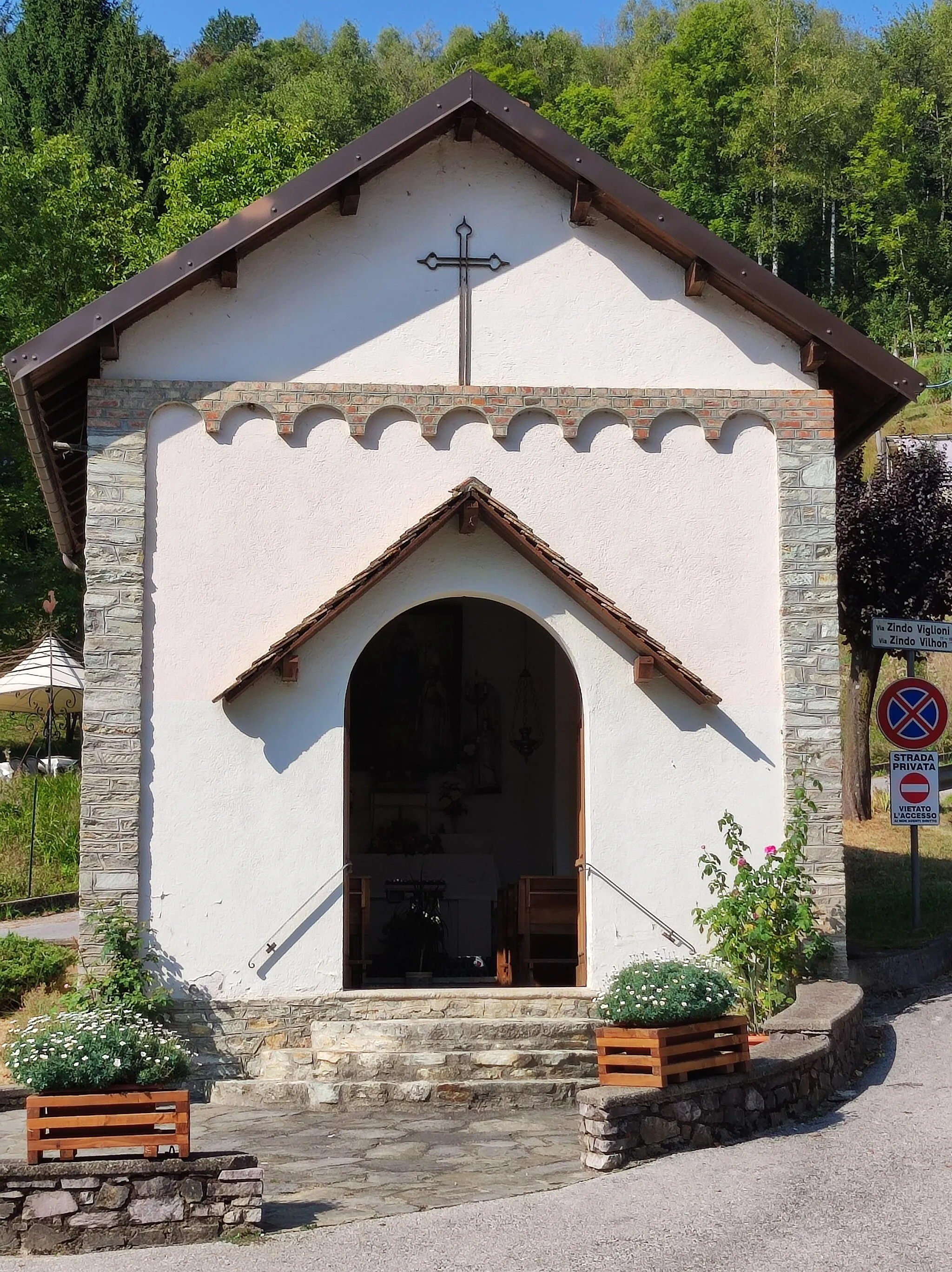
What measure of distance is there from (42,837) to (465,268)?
35.1 ft

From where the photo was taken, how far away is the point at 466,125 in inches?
Result: 413

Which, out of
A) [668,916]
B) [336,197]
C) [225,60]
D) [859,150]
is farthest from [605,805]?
[225,60]

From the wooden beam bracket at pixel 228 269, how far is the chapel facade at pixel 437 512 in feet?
0.15

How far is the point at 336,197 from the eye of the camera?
10.4m

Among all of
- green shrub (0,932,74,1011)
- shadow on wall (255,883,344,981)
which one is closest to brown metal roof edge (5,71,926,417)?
shadow on wall (255,883,344,981)

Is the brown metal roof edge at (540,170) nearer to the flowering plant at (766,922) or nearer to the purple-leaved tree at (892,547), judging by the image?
the flowering plant at (766,922)

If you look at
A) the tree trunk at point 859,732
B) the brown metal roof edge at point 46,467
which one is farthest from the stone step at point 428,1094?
the tree trunk at point 859,732

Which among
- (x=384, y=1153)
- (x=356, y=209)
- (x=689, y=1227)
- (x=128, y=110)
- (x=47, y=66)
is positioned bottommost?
(x=384, y=1153)

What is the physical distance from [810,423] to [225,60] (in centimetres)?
5386

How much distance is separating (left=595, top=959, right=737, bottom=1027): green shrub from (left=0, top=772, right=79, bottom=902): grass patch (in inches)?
444

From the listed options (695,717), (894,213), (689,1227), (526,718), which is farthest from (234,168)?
(894,213)

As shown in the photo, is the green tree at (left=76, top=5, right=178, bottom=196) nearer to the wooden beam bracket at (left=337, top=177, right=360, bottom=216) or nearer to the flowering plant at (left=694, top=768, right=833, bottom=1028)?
the wooden beam bracket at (left=337, top=177, right=360, bottom=216)

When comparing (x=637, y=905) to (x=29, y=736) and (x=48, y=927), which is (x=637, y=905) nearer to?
(x=48, y=927)

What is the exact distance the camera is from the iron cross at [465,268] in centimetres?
1050
